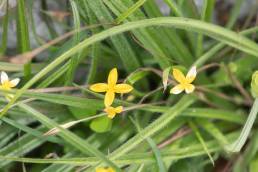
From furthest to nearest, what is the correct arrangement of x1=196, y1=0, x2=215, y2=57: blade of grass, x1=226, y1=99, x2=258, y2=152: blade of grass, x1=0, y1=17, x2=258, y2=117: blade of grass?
x1=196, y1=0, x2=215, y2=57: blade of grass → x1=226, y1=99, x2=258, y2=152: blade of grass → x1=0, y1=17, x2=258, y2=117: blade of grass

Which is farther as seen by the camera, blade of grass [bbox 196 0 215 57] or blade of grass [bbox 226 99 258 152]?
blade of grass [bbox 196 0 215 57]

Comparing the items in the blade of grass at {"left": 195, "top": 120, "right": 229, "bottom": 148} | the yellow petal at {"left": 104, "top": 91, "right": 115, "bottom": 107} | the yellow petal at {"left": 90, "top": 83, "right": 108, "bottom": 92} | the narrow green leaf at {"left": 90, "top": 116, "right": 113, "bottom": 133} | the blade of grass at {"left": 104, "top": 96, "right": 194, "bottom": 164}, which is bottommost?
the blade of grass at {"left": 195, "top": 120, "right": 229, "bottom": 148}

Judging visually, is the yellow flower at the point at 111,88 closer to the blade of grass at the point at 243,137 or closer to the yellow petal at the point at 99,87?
the yellow petal at the point at 99,87

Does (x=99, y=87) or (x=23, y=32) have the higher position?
(x=23, y=32)

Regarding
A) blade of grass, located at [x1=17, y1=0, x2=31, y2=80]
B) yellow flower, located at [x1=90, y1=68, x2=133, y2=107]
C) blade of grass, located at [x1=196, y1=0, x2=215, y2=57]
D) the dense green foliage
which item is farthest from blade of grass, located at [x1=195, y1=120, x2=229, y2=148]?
blade of grass, located at [x1=17, y1=0, x2=31, y2=80]

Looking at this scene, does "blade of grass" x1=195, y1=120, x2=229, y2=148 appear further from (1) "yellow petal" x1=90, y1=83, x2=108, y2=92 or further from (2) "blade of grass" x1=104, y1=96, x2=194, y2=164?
(1) "yellow petal" x1=90, y1=83, x2=108, y2=92

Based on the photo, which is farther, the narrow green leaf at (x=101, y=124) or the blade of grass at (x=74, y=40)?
the narrow green leaf at (x=101, y=124)

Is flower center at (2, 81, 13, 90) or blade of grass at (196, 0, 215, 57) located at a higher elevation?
flower center at (2, 81, 13, 90)

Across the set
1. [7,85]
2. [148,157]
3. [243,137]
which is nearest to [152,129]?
[148,157]

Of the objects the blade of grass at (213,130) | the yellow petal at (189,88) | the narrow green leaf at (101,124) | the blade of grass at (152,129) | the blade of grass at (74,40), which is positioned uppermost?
the blade of grass at (74,40)

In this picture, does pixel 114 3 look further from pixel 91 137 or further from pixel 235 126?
pixel 235 126

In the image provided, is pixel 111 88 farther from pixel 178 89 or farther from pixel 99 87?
pixel 178 89

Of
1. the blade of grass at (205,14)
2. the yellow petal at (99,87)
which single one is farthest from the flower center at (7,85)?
the blade of grass at (205,14)
